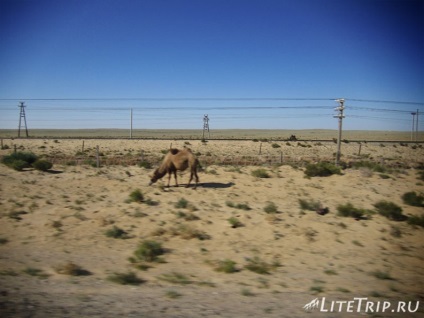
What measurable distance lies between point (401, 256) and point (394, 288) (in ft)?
8.94

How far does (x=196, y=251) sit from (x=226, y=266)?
4.83 feet

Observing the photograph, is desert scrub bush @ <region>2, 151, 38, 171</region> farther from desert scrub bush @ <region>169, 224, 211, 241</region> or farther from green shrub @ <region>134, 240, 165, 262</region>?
green shrub @ <region>134, 240, 165, 262</region>

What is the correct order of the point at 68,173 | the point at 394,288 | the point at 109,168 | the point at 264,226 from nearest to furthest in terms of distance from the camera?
the point at 394,288 → the point at 264,226 → the point at 68,173 → the point at 109,168

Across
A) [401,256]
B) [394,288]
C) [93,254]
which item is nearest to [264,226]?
[401,256]

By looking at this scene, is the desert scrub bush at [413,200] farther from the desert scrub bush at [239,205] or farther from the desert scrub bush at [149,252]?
the desert scrub bush at [149,252]

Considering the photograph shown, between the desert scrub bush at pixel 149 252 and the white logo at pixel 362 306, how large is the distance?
12.5 feet

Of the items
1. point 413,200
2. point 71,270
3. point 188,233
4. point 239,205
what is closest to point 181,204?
point 239,205

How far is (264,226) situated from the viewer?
10953 millimetres

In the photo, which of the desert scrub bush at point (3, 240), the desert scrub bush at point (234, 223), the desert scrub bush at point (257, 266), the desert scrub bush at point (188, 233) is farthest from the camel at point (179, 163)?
the desert scrub bush at point (257, 266)

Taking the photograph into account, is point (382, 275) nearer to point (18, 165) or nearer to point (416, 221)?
point (416, 221)

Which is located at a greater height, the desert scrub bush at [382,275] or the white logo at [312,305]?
the white logo at [312,305]

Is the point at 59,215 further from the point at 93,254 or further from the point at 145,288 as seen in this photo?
the point at 145,288

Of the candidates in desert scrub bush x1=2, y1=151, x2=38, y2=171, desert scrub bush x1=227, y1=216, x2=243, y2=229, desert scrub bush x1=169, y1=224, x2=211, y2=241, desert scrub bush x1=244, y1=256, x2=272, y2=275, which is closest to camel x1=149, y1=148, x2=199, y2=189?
desert scrub bush x1=227, y1=216, x2=243, y2=229

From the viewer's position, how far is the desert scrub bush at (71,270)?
264 inches
